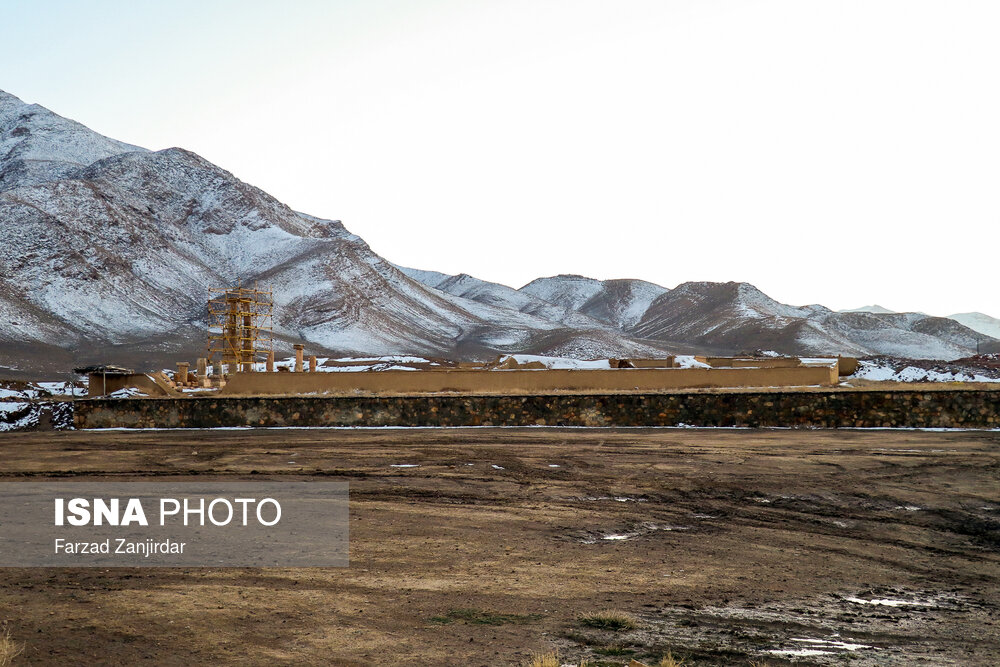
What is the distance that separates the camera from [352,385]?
31953 millimetres

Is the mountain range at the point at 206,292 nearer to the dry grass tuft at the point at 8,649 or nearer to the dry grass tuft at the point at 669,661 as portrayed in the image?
the dry grass tuft at the point at 8,649


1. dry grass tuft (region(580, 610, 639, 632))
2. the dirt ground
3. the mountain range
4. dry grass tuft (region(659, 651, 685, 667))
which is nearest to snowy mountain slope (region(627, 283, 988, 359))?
the mountain range

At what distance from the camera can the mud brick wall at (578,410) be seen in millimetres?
23281

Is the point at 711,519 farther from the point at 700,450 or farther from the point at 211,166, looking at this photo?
the point at 211,166

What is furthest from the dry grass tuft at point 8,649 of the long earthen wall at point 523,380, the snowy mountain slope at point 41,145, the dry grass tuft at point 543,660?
the snowy mountain slope at point 41,145

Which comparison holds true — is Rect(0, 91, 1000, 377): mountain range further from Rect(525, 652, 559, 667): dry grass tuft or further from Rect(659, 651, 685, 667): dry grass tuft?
Rect(659, 651, 685, 667): dry grass tuft

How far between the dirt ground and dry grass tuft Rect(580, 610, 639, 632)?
11 cm

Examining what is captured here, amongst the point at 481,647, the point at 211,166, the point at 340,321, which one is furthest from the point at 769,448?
the point at 211,166

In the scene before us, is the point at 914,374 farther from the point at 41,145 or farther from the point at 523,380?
the point at 41,145

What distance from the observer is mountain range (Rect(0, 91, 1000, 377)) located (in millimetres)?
114750

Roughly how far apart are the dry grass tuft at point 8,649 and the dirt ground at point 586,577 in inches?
2.5

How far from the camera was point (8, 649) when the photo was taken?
5820 millimetres

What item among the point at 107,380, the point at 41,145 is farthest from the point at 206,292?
the point at 107,380

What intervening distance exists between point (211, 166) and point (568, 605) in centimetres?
18076
